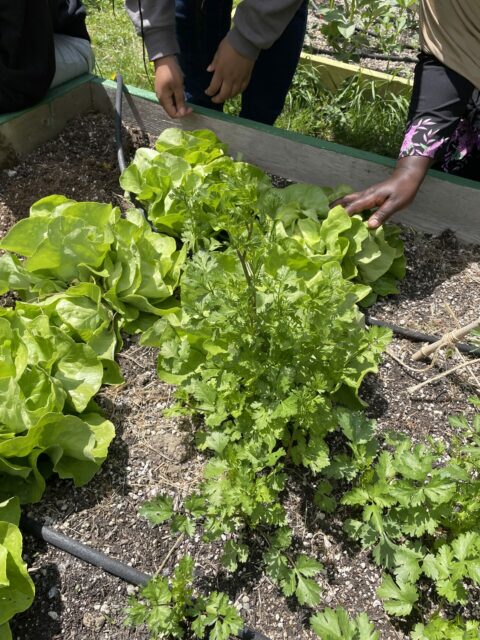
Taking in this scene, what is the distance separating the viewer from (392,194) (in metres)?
2.05

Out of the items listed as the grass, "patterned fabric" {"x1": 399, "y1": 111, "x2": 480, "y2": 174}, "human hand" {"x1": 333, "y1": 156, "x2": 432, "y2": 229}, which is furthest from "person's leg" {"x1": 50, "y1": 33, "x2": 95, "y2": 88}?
"patterned fabric" {"x1": 399, "y1": 111, "x2": 480, "y2": 174}

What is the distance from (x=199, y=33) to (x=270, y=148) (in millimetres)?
581

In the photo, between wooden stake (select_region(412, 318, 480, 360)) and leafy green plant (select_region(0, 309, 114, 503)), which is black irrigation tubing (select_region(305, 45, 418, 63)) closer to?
wooden stake (select_region(412, 318, 480, 360))

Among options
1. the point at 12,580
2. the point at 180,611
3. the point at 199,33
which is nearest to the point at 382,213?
the point at 199,33

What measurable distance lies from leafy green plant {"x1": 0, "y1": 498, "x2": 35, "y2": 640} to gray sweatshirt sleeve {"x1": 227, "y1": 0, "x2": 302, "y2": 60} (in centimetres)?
166

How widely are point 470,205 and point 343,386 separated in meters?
1.04

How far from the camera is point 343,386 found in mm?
1717

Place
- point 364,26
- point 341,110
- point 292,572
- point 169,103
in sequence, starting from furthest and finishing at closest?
point 364,26, point 341,110, point 169,103, point 292,572

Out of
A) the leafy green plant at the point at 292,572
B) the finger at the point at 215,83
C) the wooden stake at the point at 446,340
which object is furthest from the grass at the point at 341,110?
the leafy green plant at the point at 292,572

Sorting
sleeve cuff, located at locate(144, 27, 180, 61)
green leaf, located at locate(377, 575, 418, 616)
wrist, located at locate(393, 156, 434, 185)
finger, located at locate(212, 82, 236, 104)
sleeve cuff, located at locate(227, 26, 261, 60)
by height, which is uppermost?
sleeve cuff, located at locate(227, 26, 261, 60)

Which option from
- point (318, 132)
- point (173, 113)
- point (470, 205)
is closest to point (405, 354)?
point (470, 205)

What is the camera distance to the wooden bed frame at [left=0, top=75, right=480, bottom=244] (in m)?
2.29

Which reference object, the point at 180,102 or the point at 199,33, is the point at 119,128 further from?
the point at 199,33

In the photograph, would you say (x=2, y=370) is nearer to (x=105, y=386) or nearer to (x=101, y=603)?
(x=105, y=386)
